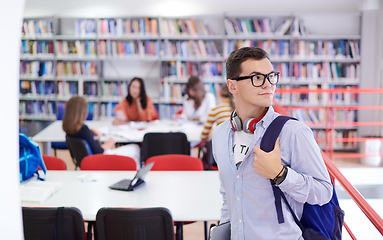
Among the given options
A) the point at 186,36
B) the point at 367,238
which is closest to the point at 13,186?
the point at 367,238

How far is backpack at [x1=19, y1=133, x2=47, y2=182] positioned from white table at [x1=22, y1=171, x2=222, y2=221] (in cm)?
14

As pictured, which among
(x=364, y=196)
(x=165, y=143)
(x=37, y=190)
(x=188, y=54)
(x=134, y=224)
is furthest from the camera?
(x=188, y=54)

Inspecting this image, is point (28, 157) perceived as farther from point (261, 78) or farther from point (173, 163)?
point (261, 78)

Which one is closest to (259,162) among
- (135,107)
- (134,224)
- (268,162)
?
(268,162)

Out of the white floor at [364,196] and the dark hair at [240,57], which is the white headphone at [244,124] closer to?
the dark hair at [240,57]

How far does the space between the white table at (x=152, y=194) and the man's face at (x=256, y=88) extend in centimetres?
84

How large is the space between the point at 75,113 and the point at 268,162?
237 centimetres

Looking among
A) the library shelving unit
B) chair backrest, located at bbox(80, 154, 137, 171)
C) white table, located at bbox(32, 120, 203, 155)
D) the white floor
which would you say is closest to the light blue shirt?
chair backrest, located at bbox(80, 154, 137, 171)

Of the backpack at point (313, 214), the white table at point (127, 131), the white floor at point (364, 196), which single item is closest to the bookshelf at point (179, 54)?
the white floor at point (364, 196)

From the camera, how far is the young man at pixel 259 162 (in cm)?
112

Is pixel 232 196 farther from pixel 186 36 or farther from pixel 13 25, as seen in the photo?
pixel 186 36

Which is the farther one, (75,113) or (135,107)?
(135,107)

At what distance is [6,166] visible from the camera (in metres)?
0.81

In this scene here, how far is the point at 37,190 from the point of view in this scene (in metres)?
2.16
